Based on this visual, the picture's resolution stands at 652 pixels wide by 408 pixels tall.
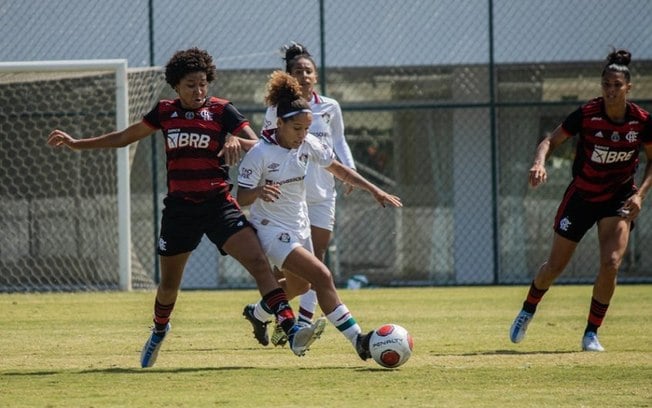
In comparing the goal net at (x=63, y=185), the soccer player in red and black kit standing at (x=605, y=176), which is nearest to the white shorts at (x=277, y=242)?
the soccer player in red and black kit standing at (x=605, y=176)

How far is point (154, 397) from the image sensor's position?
21.9 ft

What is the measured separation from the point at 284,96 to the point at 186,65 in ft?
2.17

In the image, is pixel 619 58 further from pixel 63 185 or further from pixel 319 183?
pixel 63 185

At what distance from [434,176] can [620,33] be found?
337cm

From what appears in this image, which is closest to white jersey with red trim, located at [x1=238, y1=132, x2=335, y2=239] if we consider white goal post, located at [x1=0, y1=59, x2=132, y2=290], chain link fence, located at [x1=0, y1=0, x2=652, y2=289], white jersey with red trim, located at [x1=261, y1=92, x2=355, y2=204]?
white jersey with red trim, located at [x1=261, y1=92, x2=355, y2=204]

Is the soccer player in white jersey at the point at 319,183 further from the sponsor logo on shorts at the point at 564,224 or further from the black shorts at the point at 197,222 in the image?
the sponsor logo on shorts at the point at 564,224

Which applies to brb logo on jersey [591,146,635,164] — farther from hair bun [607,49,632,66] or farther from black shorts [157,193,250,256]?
black shorts [157,193,250,256]

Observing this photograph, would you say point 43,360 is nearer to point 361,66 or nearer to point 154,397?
point 154,397

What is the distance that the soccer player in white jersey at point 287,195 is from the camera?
25.8 ft

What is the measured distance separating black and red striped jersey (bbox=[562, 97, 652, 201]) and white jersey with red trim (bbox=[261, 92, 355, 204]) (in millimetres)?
1726

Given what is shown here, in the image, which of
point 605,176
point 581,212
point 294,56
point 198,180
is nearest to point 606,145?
point 605,176

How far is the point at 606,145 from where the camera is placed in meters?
9.20

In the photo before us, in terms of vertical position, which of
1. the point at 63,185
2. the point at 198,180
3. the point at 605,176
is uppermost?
the point at 198,180

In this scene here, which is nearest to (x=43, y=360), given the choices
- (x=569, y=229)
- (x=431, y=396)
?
(x=431, y=396)
